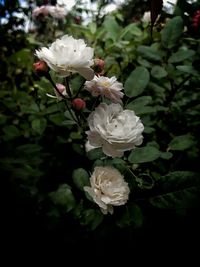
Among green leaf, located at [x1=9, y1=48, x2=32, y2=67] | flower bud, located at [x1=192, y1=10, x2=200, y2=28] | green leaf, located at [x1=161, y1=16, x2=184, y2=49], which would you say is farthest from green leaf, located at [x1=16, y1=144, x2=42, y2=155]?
green leaf, located at [x1=9, y1=48, x2=32, y2=67]

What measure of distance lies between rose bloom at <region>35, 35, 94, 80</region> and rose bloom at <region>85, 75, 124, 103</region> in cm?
4

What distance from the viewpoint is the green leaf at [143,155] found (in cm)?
84

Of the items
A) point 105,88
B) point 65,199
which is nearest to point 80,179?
point 65,199

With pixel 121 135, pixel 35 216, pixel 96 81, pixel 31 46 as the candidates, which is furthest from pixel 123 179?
pixel 31 46

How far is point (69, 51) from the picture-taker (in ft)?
2.35

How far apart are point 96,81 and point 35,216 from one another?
59 cm

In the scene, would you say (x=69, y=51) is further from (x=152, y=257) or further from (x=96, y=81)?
(x=152, y=257)

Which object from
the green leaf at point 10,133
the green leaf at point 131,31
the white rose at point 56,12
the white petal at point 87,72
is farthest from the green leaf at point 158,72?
the white rose at point 56,12

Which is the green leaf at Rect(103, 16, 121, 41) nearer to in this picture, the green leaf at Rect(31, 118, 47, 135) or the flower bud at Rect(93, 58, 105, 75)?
the green leaf at Rect(31, 118, 47, 135)

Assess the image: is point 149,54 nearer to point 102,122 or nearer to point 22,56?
point 102,122

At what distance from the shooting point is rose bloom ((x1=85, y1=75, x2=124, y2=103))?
765mm

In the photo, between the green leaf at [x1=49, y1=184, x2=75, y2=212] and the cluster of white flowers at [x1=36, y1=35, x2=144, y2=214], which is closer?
the cluster of white flowers at [x1=36, y1=35, x2=144, y2=214]

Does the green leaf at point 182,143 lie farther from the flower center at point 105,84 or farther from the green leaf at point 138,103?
the flower center at point 105,84

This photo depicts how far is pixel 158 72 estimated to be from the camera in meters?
1.16
